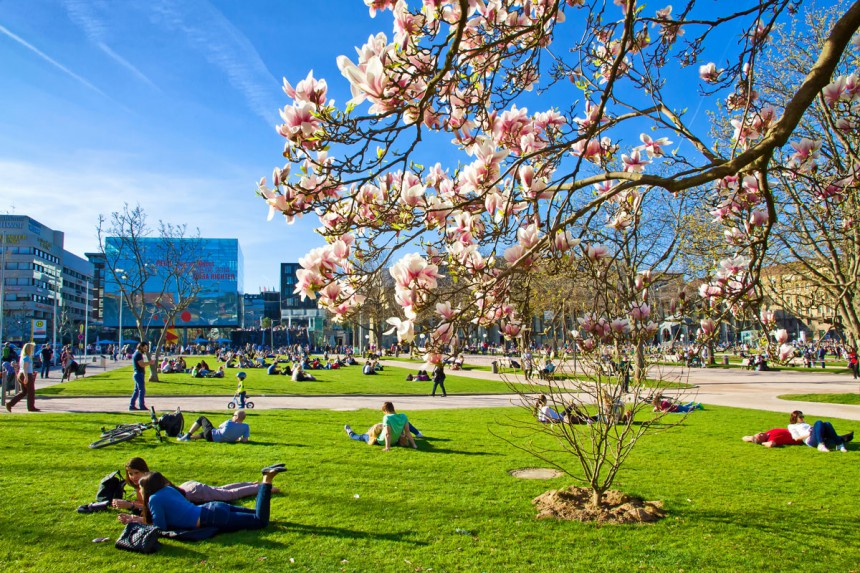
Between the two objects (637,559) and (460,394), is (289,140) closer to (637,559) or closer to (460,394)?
(637,559)

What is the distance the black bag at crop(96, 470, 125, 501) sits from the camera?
685cm

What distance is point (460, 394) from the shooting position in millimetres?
Answer: 22234

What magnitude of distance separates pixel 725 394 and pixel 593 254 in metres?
19.6

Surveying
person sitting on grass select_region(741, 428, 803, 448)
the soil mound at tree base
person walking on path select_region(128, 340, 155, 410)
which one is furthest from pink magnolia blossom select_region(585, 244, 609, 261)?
person walking on path select_region(128, 340, 155, 410)

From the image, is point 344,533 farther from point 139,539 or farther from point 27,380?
point 27,380

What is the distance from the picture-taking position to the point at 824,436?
10492 mm

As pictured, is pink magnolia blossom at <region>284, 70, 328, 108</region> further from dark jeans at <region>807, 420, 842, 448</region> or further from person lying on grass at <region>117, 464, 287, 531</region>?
dark jeans at <region>807, 420, 842, 448</region>

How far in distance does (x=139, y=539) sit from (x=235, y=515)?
948 mm

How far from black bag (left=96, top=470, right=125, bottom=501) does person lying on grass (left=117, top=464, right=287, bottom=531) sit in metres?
0.76

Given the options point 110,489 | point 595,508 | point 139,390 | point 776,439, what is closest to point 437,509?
point 595,508

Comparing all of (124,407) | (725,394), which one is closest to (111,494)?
(124,407)

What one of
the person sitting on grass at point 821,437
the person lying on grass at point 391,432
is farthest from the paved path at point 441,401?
the person lying on grass at point 391,432

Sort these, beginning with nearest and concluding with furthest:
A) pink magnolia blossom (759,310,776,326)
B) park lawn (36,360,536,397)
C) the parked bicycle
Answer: pink magnolia blossom (759,310,776,326) < the parked bicycle < park lawn (36,360,536,397)

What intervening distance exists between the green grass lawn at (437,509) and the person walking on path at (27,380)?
3.25 m
